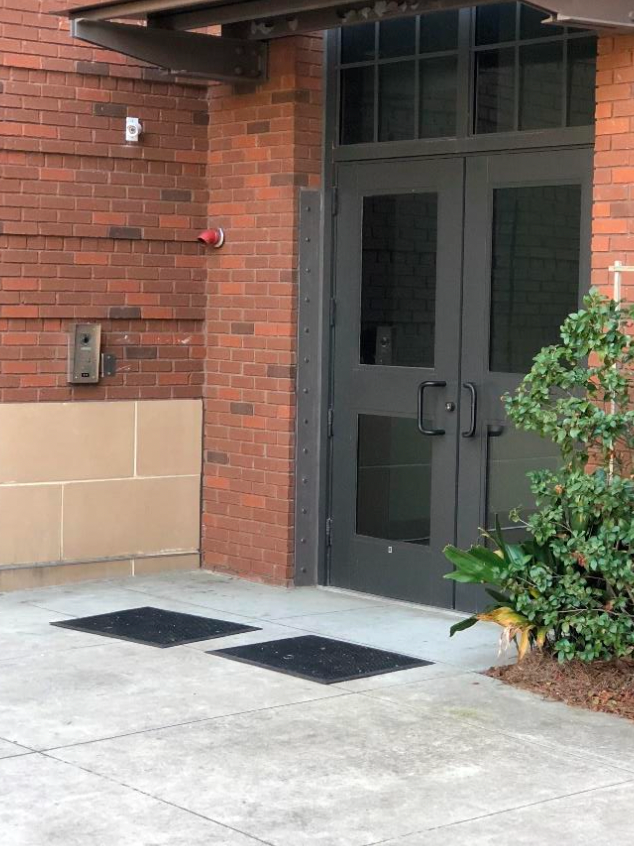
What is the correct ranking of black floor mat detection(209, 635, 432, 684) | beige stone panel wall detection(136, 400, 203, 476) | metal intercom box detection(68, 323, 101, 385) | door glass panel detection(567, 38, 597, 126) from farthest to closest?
beige stone panel wall detection(136, 400, 203, 476), metal intercom box detection(68, 323, 101, 385), door glass panel detection(567, 38, 597, 126), black floor mat detection(209, 635, 432, 684)

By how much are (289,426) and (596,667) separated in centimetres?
276

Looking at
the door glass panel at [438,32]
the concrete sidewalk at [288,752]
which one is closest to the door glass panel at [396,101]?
the door glass panel at [438,32]

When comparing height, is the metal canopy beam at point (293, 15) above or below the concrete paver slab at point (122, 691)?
above

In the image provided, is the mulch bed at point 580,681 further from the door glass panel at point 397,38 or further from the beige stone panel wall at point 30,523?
the door glass panel at point 397,38

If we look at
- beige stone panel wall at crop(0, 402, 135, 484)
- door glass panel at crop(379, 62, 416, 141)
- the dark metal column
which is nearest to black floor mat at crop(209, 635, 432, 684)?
the dark metal column

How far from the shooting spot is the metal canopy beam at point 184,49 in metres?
7.70

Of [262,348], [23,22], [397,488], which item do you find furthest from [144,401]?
[23,22]

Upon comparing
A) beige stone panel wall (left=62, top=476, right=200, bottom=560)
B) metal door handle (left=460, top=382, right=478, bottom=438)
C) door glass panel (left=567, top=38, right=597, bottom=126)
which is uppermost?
door glass panel (left=567, top=38, right=597, bottom=126)

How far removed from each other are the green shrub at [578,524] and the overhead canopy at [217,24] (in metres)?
1.95

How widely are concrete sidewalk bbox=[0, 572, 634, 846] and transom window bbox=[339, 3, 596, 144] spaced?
263 centimetres

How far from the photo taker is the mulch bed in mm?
5770

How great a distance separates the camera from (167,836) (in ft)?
14.0

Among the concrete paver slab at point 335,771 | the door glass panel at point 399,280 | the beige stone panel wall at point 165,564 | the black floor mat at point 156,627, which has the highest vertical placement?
the door glass panel at point 399,280

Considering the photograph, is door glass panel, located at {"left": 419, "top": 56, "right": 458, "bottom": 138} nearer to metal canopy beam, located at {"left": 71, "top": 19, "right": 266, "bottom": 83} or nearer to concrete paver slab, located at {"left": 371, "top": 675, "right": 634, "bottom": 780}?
metal canopy beam, located at {"left": 71, "top": 19, "right": 266, "bottom": 83}
